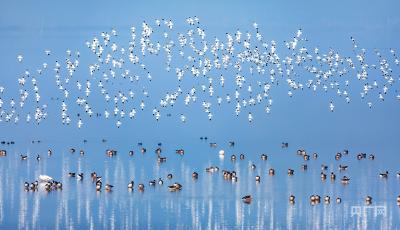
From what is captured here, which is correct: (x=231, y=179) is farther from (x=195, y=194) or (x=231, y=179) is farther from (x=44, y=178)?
(x=44, y=178)

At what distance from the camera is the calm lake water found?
42.3m

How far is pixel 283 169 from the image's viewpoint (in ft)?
184

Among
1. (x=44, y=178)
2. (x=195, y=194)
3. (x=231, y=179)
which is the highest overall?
(x=231, y=179)

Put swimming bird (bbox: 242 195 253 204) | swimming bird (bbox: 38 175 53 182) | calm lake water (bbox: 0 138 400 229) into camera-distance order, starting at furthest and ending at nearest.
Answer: swimming bird (bbox: 38 175 53 182) → swimming bird (bbox: 242 195 253 204) → calm lake water (bbox: 0 138 400 229)

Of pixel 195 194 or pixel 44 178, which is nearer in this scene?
pixel 195 194

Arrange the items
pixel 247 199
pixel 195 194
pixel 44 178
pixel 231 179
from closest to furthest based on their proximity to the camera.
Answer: pixel 247 199
pixel 195 194
pixel 44 178
pixel 231 179

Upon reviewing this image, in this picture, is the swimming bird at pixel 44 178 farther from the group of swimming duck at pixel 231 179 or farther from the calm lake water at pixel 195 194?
the calm lake water at pixel 195 194

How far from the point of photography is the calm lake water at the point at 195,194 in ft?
139

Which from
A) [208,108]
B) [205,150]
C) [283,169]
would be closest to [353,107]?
[208,108]

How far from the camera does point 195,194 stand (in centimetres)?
4797

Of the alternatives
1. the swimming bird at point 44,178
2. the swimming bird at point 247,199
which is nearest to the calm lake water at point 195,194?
the swimming bird at point 247,199

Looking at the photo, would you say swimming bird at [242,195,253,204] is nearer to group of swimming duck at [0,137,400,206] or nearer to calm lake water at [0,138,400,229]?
group of swimming duck at [0,137,400,206]

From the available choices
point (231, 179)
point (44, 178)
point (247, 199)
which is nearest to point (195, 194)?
point (247, 199)

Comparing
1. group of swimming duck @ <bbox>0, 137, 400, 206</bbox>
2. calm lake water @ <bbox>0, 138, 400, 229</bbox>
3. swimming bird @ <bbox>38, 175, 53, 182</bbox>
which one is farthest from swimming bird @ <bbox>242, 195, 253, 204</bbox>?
swimming bird @ <bbox>38, 175, 53, 182</bbox>
